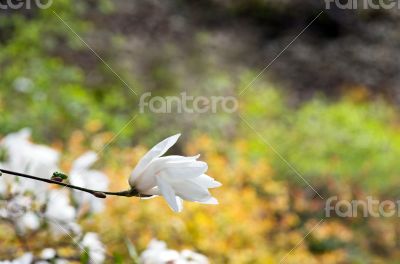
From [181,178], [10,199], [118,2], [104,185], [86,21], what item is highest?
[118,2]

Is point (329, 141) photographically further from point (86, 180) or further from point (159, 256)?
point (159, 256)

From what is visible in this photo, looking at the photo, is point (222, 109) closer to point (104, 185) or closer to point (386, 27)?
point (386, 27)

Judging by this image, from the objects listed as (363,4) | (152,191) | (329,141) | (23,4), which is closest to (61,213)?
(152,191)

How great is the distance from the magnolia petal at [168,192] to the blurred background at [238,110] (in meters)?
1.68

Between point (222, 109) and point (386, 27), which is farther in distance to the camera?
point (386, 27)

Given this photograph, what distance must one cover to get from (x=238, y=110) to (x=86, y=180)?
4307 mm

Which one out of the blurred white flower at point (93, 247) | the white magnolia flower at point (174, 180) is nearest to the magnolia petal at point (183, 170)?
the white magnolia flower at point (174, 180)

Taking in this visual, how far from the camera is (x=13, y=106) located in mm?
5039

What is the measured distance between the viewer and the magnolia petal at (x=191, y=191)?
3.85ft

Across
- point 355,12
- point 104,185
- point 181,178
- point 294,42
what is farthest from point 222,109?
point 181,178

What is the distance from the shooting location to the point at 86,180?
2154 mm

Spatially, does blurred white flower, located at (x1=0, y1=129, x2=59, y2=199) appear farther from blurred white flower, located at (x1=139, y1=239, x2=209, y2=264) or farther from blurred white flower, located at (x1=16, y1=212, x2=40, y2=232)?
blurred white flower, located at (x1=139, y1=239, x2=209, y2=264)

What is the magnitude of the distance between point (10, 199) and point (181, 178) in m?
0.86

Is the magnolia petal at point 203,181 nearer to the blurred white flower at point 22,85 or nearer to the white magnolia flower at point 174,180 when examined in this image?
the white magnolia flower at point 174,180
